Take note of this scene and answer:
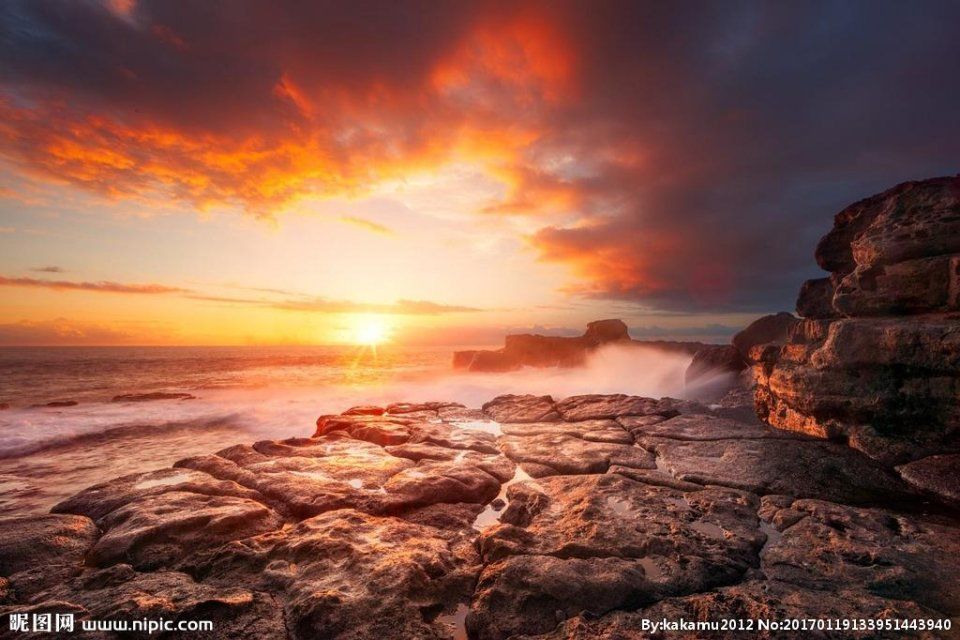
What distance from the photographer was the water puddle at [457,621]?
3262 mm

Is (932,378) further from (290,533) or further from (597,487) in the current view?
(290,533)

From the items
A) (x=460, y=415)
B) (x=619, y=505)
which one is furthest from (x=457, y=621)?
(x=460, y=415)

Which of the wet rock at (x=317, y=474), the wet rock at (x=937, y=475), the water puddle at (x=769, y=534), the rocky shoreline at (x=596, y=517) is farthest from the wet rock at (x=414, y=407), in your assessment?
the wet rock at (x=937, y=475)

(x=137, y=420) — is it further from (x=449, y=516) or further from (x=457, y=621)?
(x=457, y=621)

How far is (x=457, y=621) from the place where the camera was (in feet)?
11.1

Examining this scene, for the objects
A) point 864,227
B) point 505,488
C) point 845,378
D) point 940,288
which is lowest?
point 505,488

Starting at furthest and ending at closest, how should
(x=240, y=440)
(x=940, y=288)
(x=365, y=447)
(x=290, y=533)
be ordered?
(x=240, y=440), (x=365, y=447), (x=940, y=288), (x=290, y=533)

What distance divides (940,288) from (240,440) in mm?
19363

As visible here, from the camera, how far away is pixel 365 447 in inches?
328

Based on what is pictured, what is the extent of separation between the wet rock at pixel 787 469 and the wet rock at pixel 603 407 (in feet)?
9.78

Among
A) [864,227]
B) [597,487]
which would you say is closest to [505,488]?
[597,487]

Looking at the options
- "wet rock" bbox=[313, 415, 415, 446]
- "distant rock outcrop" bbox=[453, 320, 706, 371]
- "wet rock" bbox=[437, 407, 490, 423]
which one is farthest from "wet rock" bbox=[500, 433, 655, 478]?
"distant rock outcrop" bbox=[453, 320, 706, 371]

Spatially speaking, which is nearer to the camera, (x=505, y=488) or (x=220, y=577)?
(x=220, y=577)

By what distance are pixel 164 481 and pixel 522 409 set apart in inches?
360
